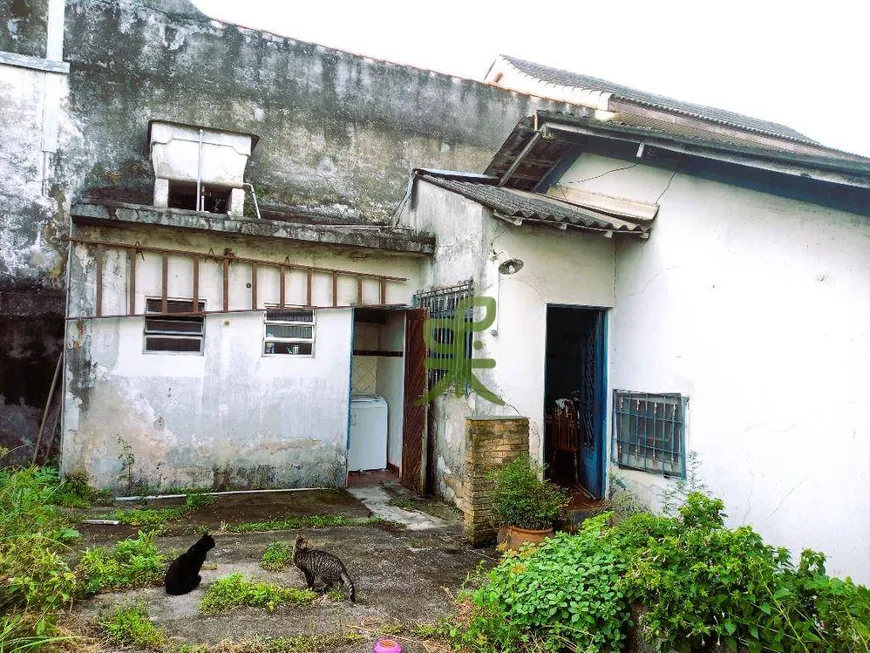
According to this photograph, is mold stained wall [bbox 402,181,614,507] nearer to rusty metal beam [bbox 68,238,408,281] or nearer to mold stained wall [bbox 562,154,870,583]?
mold stained wall [bbox 562,154,870,583]

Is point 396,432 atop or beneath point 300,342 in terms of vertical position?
beneath

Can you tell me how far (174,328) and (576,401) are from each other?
18.3ft

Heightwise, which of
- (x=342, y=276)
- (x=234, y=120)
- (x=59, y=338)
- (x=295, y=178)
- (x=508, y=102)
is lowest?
(x=59, y=338)

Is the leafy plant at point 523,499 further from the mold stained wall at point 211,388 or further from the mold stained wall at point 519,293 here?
the mold stained wall at point 211,388

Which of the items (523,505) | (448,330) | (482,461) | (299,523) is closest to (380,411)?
(448,330)

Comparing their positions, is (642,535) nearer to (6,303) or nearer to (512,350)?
(512,350)

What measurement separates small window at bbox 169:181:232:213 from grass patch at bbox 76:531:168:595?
5485mm

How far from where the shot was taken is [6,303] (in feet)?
28.6

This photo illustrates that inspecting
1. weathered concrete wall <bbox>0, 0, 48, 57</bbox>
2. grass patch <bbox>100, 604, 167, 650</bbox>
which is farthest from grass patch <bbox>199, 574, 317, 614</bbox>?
weathered concrete wall <bbox>0, 0, 48, 57</bbox>

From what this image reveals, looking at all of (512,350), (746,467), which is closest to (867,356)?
(746,467)

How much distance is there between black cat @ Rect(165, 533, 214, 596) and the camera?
180 inches

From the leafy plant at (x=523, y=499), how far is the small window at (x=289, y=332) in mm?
3615

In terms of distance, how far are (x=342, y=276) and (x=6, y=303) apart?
16.7 ft

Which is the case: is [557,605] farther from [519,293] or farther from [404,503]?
[404,503]
